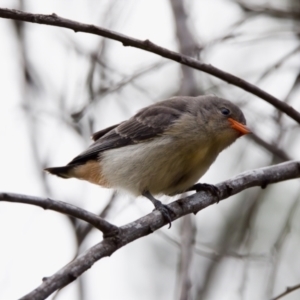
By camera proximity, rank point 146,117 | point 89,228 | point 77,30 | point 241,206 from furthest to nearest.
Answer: point 241,206
point 146,117
point 89,228
point 77,30

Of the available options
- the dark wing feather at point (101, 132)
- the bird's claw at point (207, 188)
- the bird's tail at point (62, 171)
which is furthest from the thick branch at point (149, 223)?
the dark wing feather at point (101, 132)

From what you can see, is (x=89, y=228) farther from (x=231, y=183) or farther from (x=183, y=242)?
(x=231, y=183)

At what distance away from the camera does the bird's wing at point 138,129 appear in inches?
224

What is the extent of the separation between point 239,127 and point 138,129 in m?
1.00

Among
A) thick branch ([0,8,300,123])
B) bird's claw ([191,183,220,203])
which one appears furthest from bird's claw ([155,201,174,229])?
thick branch ([0,8,300,123])

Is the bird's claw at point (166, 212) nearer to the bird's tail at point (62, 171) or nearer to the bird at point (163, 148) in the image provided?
the bird at point (163, 148)

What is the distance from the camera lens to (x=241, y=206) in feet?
23.4

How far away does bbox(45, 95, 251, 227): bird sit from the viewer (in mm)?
5312

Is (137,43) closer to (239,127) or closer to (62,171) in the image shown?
(239,127)

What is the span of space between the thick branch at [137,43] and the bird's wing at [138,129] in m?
1.26

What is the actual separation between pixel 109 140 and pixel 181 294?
2.47 m

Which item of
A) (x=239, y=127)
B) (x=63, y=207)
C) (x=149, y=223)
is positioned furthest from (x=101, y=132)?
(x=63, y=207)

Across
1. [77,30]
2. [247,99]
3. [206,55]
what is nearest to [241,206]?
[247,99]

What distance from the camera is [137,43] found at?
4.01m
